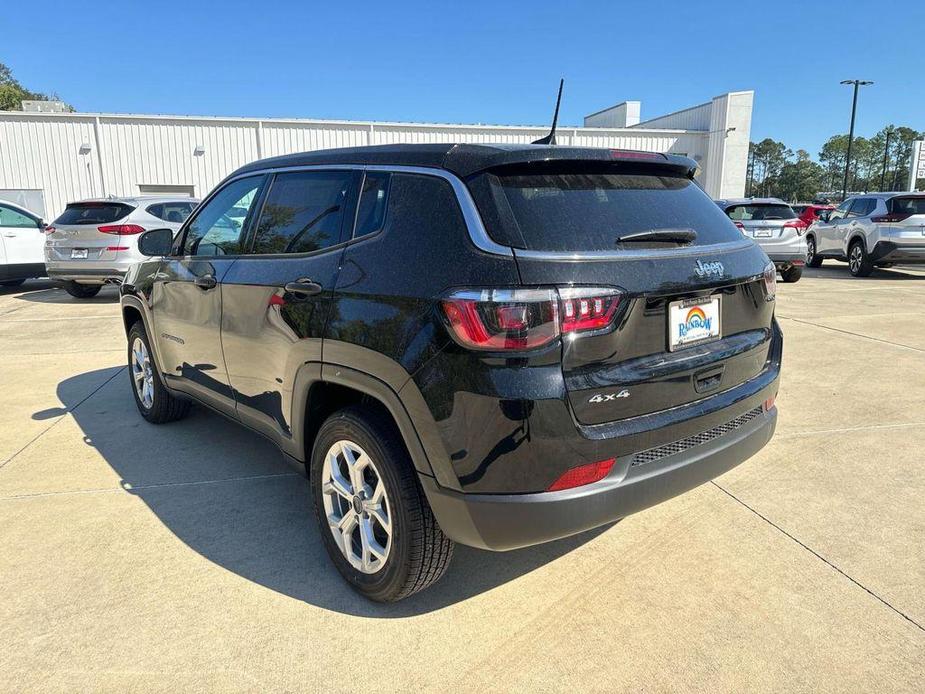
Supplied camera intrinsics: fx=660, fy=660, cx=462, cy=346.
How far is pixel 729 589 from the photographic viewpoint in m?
2.68

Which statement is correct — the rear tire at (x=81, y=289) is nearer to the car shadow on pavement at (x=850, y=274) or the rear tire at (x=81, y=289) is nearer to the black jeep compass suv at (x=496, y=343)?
the black jeep compass suv at (x=496, y=343)

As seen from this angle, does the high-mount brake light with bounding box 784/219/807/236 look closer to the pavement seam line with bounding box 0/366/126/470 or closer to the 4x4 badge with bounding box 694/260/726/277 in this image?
the 4x4 badge with bounding box 694/260/726/277

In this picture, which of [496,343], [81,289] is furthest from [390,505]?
[81,289]

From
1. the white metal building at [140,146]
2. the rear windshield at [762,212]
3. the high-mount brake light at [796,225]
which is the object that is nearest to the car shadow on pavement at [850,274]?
the high-mount brake light at [796,225]

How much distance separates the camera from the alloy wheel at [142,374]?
4.63 meters

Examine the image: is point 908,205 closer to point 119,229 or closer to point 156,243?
point 156,243

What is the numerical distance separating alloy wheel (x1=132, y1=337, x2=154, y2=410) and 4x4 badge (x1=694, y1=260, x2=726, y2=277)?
3.69 metres

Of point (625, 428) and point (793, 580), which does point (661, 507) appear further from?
point (625, 428)

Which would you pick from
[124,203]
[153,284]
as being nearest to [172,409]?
[153,284]

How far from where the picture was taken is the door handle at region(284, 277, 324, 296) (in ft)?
8.72

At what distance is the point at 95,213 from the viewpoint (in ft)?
34.5

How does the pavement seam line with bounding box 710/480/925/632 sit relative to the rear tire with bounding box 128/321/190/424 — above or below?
below

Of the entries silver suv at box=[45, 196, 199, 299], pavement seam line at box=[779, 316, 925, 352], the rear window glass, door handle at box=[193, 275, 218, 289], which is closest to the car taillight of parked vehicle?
door handle at box=[193, 275, 218, 289]

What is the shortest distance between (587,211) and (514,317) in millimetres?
577
